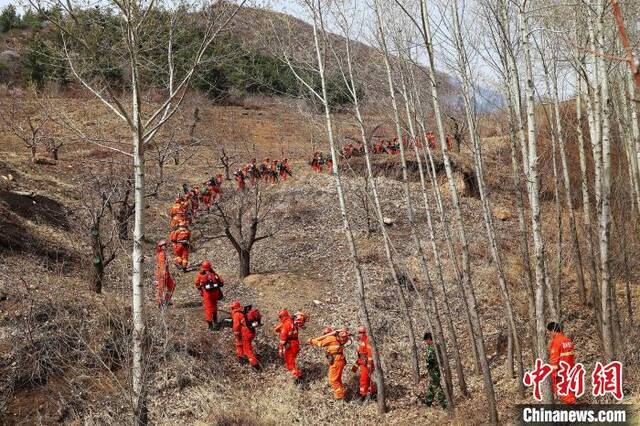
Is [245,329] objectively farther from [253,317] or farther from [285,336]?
[285,336]

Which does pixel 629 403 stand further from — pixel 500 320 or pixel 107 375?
pixel 107 375

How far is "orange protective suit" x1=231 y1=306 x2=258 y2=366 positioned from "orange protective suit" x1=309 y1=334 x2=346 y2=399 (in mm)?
1469

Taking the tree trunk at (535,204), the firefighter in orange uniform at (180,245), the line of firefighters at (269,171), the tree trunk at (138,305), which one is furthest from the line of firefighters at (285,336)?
the line of firefighters at (269,171)

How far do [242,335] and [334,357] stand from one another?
1976mm

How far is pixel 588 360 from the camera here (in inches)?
408

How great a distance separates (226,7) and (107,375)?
625 cm

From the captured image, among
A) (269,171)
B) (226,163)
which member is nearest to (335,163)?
(269,171)

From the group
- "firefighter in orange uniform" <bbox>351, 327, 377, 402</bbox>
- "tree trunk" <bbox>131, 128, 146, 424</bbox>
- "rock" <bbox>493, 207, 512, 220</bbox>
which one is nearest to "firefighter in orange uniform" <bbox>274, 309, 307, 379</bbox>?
"firefighter in orange uniform" <bbox>351, 327, 377, 402</bbox>

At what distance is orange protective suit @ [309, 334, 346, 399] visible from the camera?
30.3 ft

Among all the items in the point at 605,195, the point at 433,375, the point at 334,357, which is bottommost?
the point at 433,375

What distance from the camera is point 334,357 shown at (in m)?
9.27

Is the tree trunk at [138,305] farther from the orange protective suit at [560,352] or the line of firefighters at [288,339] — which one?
the orange protective suit at [560,352]

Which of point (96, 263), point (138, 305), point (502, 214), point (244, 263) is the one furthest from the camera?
point (502, 214)

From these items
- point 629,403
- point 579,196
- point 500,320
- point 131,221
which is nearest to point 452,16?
point 629,403
